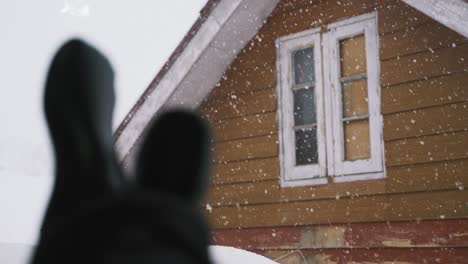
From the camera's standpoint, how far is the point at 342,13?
5.45m

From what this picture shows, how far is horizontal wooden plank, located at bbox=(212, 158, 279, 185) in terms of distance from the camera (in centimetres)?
579

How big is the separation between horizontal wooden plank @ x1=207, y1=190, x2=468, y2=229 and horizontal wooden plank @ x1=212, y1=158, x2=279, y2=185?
239 mm

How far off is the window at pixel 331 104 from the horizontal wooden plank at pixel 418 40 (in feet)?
0.33

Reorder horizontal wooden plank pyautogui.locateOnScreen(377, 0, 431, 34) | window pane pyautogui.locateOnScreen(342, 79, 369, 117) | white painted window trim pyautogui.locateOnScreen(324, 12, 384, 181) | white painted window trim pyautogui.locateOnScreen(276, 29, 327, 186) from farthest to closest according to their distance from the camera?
white painted window trim pyautogui.locateOnScreen(276, 29, 327, 186)
window pane pyautogui.locateOnScreen(342, 79, 369, 117)
white painted window trim pyautogui.locateOnScreen(324, 12, 384, 181)
horizontal wooden plank pyautogui.locateOnScreen(377, 0, 431, 34)

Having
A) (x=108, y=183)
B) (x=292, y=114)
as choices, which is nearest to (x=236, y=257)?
(x=292, y=114)

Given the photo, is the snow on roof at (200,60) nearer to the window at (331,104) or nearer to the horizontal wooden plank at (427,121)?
the window at (331,104)

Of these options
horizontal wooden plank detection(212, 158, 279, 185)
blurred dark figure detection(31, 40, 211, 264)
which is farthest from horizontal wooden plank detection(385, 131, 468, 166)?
blurred dark figure detection(31, 40, 211, 264)

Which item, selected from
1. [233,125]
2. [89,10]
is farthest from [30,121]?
[233,125]

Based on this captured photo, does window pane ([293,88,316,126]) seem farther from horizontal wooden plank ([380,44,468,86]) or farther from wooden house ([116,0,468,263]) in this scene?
horizontal wooden plank ([380,44,468,86])

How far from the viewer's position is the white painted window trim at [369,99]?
516cm

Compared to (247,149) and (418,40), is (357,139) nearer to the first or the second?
(418,40)

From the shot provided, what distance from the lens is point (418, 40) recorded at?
501 cm

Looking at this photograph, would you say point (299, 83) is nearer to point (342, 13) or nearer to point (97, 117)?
→ point (342, 13)

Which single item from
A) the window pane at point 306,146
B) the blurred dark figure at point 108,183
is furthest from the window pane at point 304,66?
the blurred dark figure at point 108,183
